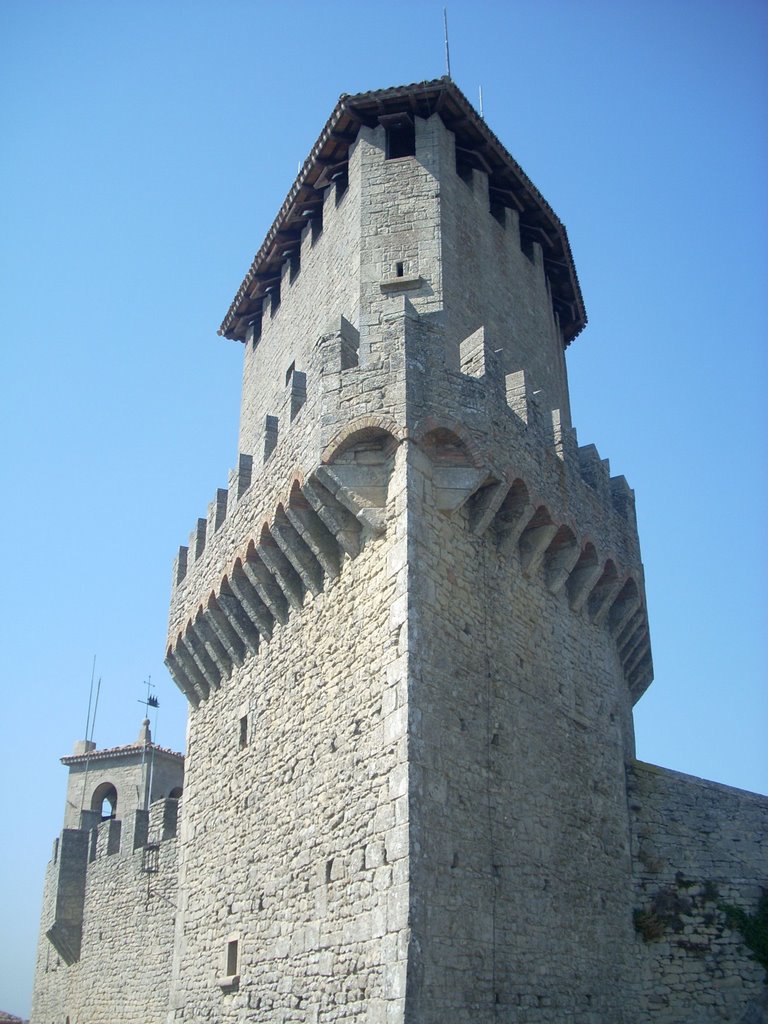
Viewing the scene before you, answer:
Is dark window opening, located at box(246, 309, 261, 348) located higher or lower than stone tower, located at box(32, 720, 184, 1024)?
higher

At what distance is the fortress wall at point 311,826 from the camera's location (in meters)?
9.15

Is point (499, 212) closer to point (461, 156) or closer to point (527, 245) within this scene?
point (527, 245)

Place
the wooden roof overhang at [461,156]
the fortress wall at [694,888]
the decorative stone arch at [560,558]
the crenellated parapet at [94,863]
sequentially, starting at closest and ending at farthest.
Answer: the fortress wall at [694,888], the decorative stone arch at [560,558], the wooden roof overhang at [461,156], the crenellated parapet at [94,863]

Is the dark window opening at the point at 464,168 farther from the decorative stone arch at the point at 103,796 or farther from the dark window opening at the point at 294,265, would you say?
the decorative stone arch at the point at 103,796

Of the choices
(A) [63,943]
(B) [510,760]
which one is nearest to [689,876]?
(B) [510,760]

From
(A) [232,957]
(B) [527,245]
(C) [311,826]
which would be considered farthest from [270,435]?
(A) [232,957]

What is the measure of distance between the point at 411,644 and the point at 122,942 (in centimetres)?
1197

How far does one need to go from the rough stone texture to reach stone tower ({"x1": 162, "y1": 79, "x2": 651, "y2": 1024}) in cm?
4

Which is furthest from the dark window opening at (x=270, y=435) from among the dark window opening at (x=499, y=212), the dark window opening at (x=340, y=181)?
the dark window opening at (x=499, y=212)

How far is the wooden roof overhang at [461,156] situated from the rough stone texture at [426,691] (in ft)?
1.03

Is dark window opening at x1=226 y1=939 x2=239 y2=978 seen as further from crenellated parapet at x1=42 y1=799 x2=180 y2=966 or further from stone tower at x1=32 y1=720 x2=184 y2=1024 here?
crenellated parapet at x1=42 y1=799 x2=180 y2=966

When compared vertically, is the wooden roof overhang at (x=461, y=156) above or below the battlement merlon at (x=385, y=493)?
above

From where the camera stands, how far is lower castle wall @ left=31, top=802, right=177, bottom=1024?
17.3 m

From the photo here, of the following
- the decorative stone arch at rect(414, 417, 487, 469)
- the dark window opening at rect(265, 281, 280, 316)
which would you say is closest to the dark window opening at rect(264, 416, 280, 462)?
the decorative stone arch at rect(414, 417, 487, 469)
